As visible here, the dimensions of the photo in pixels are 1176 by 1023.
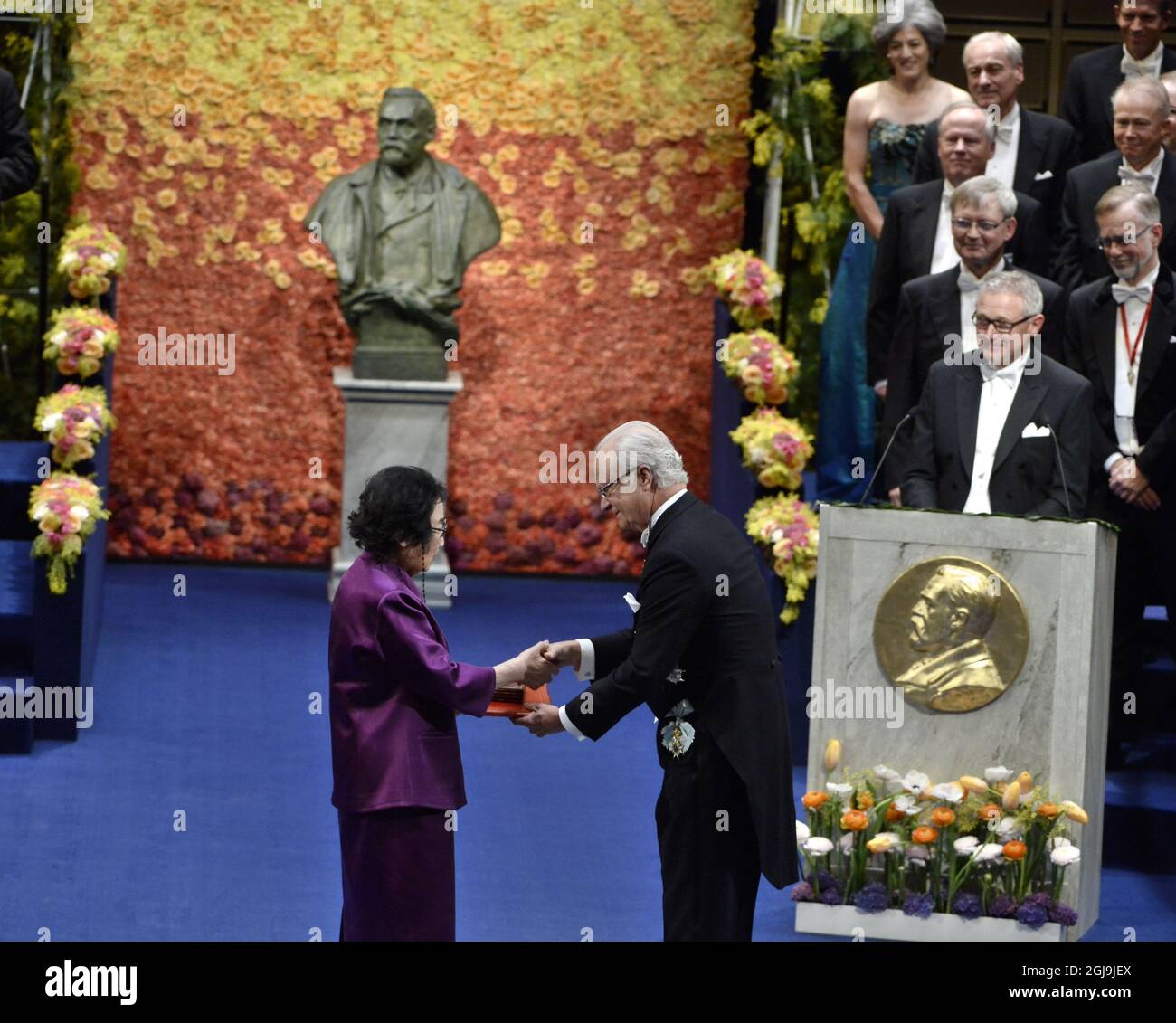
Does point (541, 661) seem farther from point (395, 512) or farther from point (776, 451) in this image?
point (776, 451)

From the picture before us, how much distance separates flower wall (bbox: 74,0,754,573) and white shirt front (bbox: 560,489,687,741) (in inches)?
235

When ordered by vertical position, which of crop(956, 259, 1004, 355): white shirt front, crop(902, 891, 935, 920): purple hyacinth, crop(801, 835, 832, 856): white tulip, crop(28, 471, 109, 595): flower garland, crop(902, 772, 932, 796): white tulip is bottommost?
crop(902, 891, 935, 920): purple hyacinth

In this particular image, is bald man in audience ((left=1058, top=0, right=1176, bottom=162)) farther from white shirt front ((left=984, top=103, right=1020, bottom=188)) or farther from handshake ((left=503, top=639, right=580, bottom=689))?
handshake ((left=503, top=639, right=580, bottom=689))

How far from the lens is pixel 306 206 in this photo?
11133mm

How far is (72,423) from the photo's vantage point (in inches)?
330

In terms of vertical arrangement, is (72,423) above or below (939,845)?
above

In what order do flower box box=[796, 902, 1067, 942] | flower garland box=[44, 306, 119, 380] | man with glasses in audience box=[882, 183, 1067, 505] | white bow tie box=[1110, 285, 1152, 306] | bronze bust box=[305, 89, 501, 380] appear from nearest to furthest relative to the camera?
1. flower box box=[796, 902, 1067, 942]
2. man with glasses in audience box=[882, 183, 1067, 505]
3. white bow tie box=[1110, 285, 1152, 306]
4. flower garland box=[44, 306, 119, 380]
5. bronze bust box=[305, 89, 501, 380]

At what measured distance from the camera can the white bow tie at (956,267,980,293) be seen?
6.92 m

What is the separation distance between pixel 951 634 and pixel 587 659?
1.38 m

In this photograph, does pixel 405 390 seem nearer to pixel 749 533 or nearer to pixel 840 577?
pixel 749 533

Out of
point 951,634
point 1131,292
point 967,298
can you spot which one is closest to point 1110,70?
point 1131,292

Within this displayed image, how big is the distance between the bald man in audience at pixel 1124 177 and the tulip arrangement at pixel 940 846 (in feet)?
6.21

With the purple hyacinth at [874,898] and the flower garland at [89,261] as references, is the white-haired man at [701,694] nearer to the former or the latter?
the purple hyacinth at [874,898]

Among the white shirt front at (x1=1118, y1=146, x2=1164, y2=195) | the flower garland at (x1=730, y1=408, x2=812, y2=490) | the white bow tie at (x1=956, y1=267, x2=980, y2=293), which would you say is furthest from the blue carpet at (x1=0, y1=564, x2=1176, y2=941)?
the white shirt front at (x1=1118, y1=146, x2=1164, y2=195)
